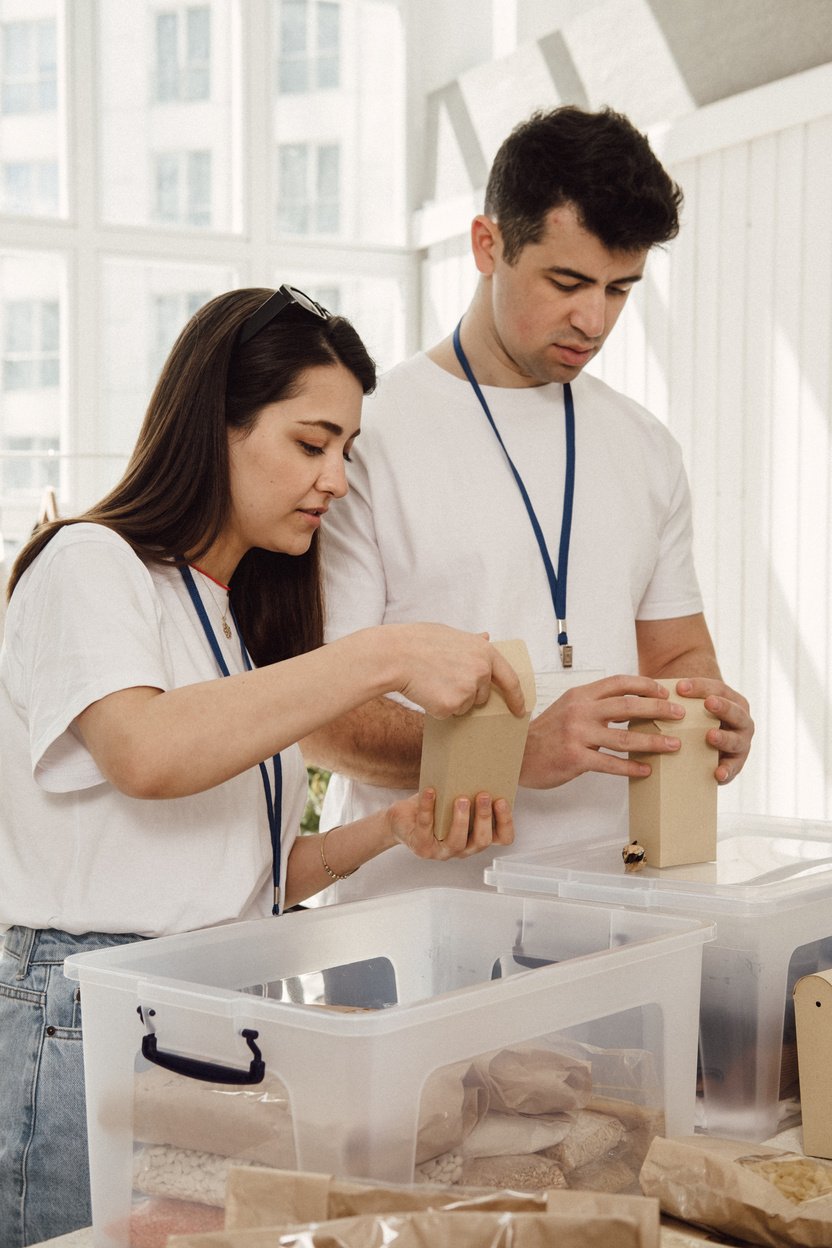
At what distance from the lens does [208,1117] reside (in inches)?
34.2

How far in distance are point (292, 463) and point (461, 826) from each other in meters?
0.38

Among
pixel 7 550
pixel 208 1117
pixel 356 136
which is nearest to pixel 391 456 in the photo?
pixel 208 1117

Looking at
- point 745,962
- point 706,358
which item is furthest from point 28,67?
point 745,962

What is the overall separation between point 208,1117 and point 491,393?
→ 1112 mm

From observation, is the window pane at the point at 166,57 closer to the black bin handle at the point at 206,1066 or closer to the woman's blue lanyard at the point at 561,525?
the woman's blue lanyard at the point at 561,525

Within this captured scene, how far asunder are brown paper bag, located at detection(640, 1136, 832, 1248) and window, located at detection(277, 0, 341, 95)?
5.58m

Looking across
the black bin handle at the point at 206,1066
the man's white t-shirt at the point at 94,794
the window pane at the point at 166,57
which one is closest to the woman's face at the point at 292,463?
the man's white t-shirt at the point at 94,794

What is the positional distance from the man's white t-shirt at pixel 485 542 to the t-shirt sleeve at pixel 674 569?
35 mm

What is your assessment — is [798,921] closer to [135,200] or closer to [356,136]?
[135,200]

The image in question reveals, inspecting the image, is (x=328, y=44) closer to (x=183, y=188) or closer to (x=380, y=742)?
(x=183, y=188)

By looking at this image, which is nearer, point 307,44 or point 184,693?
point 184,693

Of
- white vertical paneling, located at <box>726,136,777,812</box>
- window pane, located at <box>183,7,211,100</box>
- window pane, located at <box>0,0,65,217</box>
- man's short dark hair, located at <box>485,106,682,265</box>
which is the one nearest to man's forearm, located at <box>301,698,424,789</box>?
man's short dark hair, located at <box>485,106,682,265</box>

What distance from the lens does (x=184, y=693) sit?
1.09 metres

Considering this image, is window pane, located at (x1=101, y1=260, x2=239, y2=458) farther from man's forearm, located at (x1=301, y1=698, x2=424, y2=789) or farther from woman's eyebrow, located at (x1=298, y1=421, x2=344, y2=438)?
woman's eyebrow, located at (x1=298, y1=421, x2=344, y2=438)
